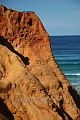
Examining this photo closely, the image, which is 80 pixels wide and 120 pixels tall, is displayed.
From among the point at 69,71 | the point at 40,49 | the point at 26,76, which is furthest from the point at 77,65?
the point at 26,76

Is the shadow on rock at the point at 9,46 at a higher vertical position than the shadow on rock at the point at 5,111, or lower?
higher

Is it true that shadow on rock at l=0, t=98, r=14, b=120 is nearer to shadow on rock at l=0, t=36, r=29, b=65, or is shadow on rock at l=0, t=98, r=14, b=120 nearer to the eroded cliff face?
the eroded cliff face

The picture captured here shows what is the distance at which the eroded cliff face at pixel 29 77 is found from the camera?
15986 mm

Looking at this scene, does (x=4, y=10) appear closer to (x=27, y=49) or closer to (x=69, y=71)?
(x=27, y=49)

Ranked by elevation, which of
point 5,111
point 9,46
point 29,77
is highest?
point 9,46

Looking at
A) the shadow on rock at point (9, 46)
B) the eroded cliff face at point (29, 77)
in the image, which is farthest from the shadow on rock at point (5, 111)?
the shadow on rock at point (9, 46)

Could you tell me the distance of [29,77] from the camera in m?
17.2

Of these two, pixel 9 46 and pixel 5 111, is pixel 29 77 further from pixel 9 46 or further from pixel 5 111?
pixel 9 46

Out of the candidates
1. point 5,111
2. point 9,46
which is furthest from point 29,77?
point 9,46

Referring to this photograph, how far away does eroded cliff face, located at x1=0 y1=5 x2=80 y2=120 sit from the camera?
15986mm

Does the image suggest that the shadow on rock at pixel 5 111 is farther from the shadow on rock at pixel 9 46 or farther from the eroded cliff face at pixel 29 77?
the shadow on rock at pixel 9 46

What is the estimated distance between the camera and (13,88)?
53.7ft

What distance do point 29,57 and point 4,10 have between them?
13.6 feet

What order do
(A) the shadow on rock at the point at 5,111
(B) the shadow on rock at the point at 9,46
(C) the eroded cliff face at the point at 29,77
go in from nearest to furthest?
(A) the shadow on rock at the point at 5,111, (C) the eroded cliff face at the point at 29,77, (B) the shadow on rock at the point at 9,46
